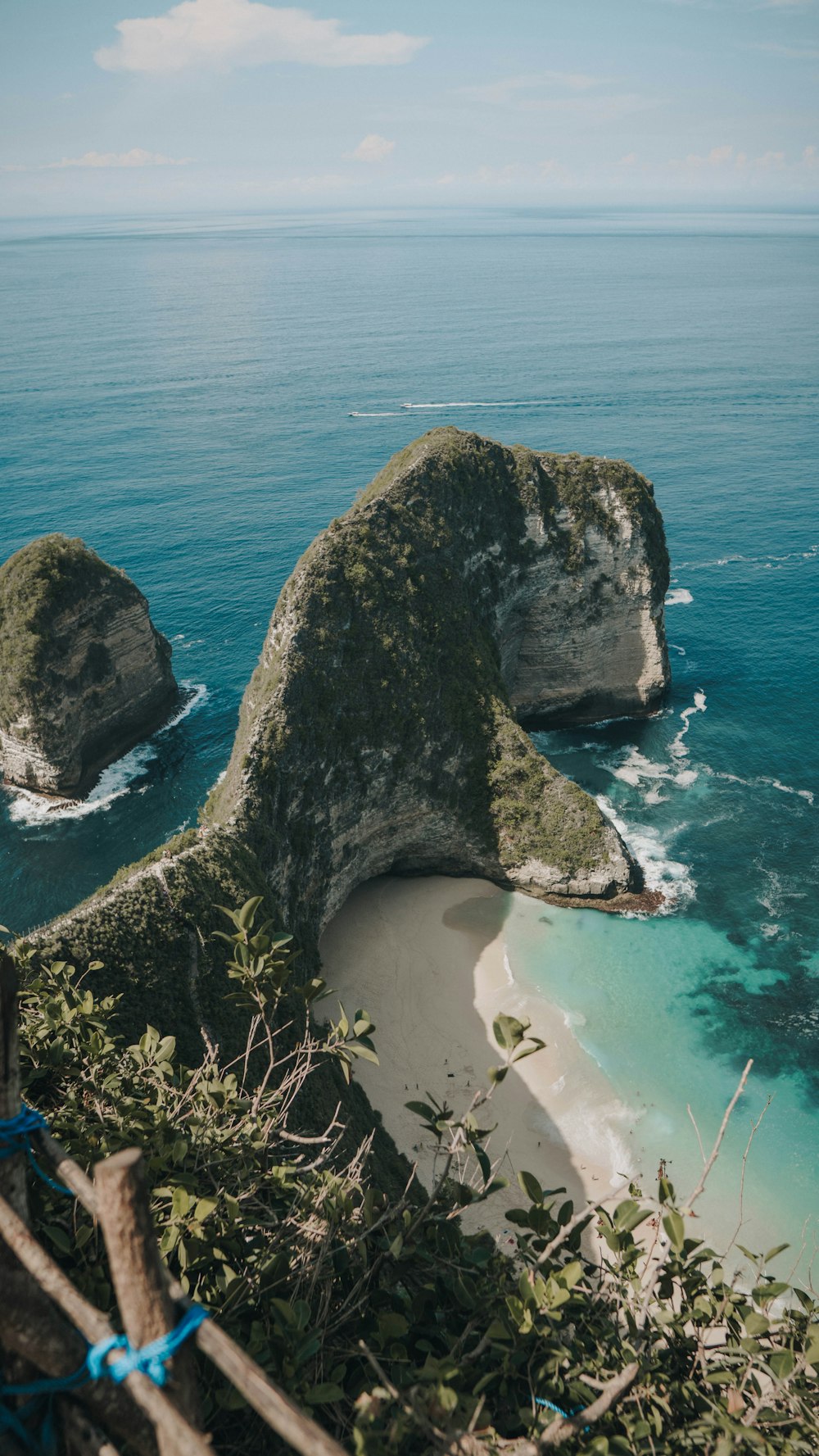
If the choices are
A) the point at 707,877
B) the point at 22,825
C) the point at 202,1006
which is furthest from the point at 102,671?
the point at 707,877

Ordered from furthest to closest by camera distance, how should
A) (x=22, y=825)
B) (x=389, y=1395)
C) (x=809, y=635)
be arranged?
(x=809, y=635)
(x=22, y=825)
(x=389, y=1395)

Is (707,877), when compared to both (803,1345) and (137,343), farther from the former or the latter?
(137,343)

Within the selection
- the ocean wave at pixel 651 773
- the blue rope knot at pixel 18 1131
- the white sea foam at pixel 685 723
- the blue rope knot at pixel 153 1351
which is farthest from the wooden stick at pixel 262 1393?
the white sea foam at pixel 685 723

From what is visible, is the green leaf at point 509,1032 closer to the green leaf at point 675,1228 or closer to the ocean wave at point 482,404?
the green leaf at point 675,1228

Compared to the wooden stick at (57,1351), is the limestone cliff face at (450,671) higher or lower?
lower

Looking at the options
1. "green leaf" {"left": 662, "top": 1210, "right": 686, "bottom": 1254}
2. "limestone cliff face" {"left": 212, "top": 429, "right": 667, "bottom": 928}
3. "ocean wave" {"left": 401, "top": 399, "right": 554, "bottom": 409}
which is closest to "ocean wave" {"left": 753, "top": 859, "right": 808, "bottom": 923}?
"limestone cliff face" {"left": 212, "top": 429, "right": 667, "bottom": 928}

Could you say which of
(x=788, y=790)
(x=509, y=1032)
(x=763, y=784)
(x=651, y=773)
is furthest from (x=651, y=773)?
(x=509, y=1032)

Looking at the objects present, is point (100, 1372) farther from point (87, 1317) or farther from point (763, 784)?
point (763, 784)
